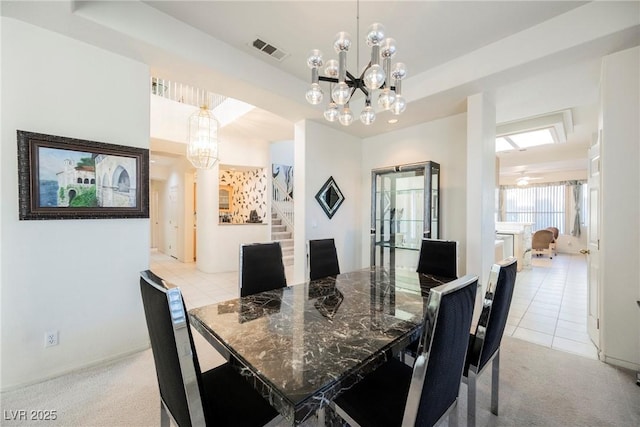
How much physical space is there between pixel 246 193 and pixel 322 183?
3.81 metres

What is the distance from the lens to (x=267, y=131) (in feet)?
16.9

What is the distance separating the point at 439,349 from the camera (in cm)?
90

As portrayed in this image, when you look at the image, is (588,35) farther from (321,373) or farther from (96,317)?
(96,317)

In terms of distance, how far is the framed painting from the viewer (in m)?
1.86

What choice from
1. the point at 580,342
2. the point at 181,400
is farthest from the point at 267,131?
the point at 580,342

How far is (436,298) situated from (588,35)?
8.46 ft

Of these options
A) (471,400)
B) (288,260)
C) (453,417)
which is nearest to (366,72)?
(453,417)

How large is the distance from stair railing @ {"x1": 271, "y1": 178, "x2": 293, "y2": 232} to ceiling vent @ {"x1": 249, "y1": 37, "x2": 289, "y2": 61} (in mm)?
4457

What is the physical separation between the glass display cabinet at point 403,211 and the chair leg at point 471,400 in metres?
2.13

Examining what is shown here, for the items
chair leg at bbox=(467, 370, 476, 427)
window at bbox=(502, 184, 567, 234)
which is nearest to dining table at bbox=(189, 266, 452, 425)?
chair leg at bbox=(467, 370, 476, 427)

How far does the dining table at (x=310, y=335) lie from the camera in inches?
33.6

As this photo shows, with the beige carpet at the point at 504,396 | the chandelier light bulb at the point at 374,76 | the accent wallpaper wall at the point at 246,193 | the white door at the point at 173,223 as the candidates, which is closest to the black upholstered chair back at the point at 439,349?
the beige carpet at the point at 504,396

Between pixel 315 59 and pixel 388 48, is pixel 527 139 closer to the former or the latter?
pixel 388 48

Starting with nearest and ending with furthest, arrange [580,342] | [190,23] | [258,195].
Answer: [190,23] < [580,342] < [258,195]
